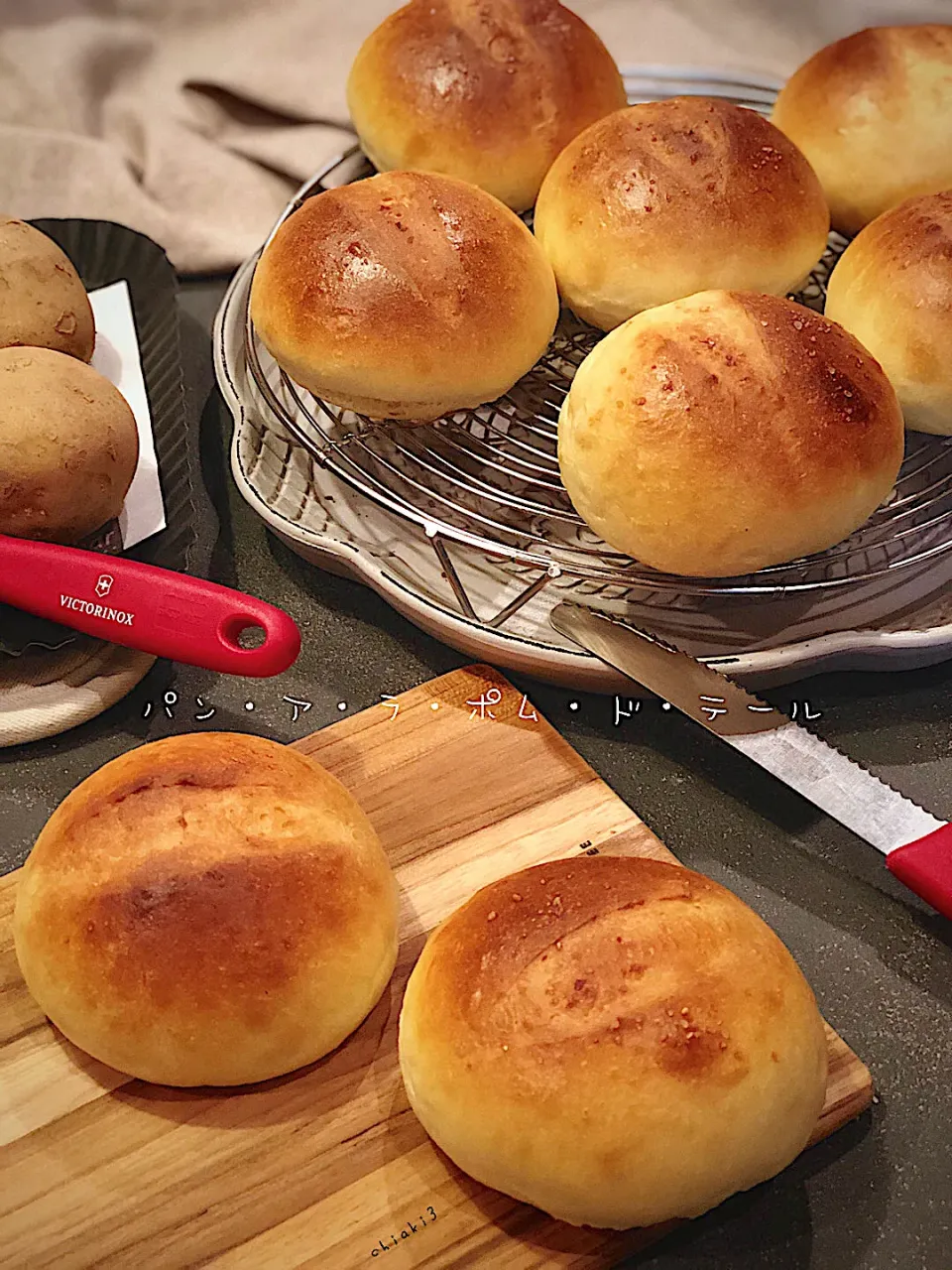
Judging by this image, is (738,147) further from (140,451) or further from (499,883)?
(499,883)

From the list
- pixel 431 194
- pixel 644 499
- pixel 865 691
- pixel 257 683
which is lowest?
pixel 257 683

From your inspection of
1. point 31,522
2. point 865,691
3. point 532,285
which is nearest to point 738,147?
point 532,285

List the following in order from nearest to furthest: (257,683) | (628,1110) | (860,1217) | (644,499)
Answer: (628,1110), (860,1217), (644,499), (257,683)

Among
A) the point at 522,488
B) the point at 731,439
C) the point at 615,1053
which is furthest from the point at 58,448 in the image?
the point at 615,1053

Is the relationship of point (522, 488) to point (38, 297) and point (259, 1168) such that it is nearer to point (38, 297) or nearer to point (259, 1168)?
point (38, 297)

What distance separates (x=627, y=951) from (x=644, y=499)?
0.44m

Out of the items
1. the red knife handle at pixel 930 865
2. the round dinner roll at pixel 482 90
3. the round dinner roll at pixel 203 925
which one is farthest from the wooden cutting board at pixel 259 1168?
the round dinner roll at pixel 482 90

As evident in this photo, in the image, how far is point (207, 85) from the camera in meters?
1.86

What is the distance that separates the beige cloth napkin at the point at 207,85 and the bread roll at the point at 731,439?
2.72 feet

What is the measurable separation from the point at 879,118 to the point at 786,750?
2.68ft

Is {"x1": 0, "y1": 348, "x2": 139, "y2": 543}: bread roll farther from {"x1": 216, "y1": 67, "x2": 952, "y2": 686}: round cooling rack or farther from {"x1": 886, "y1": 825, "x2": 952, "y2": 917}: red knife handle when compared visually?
{"x1": 886, "y1": 825, "x2": 952, "y2": 917}: red knife handle

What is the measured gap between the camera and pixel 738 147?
1336 mm

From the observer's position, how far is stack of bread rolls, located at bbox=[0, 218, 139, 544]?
45.3 inches

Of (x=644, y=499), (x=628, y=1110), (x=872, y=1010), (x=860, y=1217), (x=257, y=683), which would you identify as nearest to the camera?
(x=628, y=1110)
